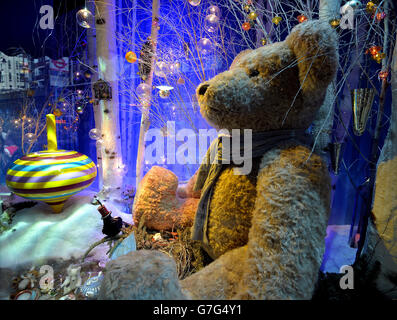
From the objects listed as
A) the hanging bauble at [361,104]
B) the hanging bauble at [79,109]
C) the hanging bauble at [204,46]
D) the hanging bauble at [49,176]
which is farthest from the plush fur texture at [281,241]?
the hanging bauble at [79,109]

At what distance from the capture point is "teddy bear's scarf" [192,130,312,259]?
0.68 meters

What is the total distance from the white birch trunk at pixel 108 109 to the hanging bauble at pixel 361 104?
1.42m

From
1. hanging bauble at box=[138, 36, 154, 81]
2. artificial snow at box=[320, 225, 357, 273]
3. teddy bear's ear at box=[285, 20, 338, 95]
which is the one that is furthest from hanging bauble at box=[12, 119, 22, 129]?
artificial snow at box=[320, 225, 357, 273]

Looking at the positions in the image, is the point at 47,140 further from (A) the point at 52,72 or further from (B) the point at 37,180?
(A) the point at 52,72

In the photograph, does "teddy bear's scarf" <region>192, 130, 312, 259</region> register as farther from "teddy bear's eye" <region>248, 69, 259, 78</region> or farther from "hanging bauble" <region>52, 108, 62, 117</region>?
"hanging bauble" <region>52, 108, 62, 117</region>

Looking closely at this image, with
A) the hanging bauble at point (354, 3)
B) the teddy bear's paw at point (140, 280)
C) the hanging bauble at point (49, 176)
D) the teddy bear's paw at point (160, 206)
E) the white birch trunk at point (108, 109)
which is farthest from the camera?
the white birch trunk at point (108, 109)

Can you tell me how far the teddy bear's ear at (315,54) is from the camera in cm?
55

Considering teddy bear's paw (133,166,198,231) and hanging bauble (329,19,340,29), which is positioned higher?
hanging bauble (329,19,340,29)

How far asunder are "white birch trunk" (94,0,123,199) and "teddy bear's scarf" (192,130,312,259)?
0.94m

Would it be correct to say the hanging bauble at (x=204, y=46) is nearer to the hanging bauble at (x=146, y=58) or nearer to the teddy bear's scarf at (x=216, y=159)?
the hanging bauble at (x=146, y=58)

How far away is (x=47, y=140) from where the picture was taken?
0.99 meters

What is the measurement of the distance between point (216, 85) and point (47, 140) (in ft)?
2.76

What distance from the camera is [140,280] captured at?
47 centimetres

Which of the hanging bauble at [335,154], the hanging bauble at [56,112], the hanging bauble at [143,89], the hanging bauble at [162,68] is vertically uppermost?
the hanging bauble at [162,68]
